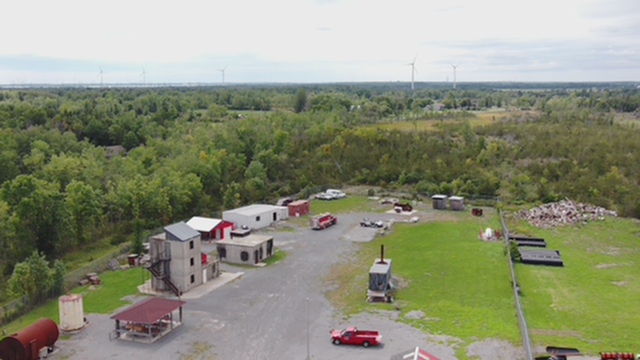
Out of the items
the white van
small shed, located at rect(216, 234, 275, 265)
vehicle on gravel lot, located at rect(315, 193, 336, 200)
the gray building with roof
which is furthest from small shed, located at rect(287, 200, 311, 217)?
the gray building with roof

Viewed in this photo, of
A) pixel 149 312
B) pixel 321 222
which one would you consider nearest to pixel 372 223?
pixel 321 222

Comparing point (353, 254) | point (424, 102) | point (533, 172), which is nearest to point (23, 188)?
point (353, 254)

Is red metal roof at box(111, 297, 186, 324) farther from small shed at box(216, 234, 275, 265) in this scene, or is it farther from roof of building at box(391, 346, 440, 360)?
roof of building at box(391, 346, 440, 360)

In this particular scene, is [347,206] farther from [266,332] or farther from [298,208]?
[266,332]

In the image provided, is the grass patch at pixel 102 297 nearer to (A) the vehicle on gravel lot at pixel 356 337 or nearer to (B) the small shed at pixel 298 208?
(A) the vehicle on gravel lot at pixel 356 337

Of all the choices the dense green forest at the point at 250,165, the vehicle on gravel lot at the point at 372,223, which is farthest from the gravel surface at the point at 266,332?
the dense green forest at the point at 250,165

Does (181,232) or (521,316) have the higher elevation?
(181,232)
